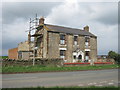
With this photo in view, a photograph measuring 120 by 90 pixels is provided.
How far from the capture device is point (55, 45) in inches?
1320

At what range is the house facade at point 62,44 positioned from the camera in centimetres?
3309

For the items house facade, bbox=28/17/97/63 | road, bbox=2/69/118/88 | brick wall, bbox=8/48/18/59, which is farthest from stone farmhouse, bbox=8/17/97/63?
road, bbox=2/69/118/88

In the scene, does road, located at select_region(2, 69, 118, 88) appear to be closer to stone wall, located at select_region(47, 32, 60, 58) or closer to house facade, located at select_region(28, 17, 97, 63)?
stone wall, located at select_region(47, 32, 60, 58)

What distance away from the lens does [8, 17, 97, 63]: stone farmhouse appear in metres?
33.1

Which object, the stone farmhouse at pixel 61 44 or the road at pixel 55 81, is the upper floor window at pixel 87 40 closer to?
the stone farmhouse at pixel 61 44

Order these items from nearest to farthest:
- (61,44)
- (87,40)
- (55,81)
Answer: (55,81)
(61,44)
(87,40)

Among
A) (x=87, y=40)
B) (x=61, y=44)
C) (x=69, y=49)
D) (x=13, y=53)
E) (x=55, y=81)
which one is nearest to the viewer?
(x=55, y=81)

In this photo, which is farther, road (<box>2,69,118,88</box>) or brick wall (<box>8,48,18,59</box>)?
brick wall (<box>8,48,18,59</box>)

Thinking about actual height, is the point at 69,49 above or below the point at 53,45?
below

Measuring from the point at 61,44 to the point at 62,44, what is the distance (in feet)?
0.84

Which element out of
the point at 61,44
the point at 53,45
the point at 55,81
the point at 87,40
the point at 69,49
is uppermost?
the point at 87,40

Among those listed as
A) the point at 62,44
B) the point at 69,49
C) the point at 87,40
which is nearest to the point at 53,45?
the point at 62,44

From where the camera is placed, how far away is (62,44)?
3453 centimetres

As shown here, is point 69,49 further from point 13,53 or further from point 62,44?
point 13,53
